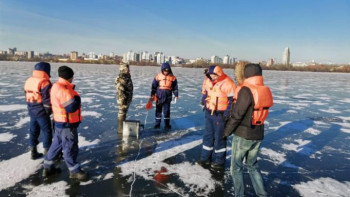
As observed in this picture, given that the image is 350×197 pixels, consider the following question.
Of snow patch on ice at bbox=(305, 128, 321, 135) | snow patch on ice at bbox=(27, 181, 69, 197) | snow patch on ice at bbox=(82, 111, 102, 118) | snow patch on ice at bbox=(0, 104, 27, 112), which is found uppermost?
snow patch on ice at bbox=(0, 104, 27, 112)

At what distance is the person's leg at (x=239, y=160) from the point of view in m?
3.05

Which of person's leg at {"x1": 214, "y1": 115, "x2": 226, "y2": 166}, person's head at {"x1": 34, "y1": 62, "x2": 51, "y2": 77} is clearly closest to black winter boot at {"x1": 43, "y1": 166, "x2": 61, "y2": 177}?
person's head at {"x1": 34, "y1": 62, "x2": 51, "y2": 77}

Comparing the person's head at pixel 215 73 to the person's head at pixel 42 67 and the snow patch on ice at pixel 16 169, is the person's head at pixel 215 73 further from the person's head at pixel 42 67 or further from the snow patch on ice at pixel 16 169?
the snow patch on ice at pixel 16 169

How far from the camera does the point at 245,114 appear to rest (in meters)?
3.00

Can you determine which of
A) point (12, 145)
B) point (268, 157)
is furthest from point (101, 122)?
point (268, 157)

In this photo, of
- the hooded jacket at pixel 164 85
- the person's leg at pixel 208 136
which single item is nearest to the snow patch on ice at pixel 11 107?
the hooded jacket at pixel 164 85

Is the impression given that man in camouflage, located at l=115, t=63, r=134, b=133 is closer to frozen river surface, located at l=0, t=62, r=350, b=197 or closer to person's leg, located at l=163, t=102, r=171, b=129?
frozen river surface, located at l=0, t=62, r=350, b=197

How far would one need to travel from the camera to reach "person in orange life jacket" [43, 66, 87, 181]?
3.36 meters

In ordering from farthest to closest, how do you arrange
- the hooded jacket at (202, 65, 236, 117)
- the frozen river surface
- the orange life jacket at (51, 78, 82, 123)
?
the hooded jacket at (202, 65, 236, 117)
the frozen river surface
the orange life jacket at (51, 78, 82, 123)

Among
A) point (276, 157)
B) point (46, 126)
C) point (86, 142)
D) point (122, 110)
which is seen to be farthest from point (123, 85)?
point (276, 157)

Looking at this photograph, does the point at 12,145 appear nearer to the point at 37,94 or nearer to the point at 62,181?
the point at 37,94

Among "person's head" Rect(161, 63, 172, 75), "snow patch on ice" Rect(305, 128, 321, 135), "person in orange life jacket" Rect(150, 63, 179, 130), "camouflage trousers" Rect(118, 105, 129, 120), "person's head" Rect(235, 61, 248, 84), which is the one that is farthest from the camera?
"snow patch on ice" Rect(305, 128, 321, 135)

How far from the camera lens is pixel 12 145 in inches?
191

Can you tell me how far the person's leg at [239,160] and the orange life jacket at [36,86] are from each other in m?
3.02
